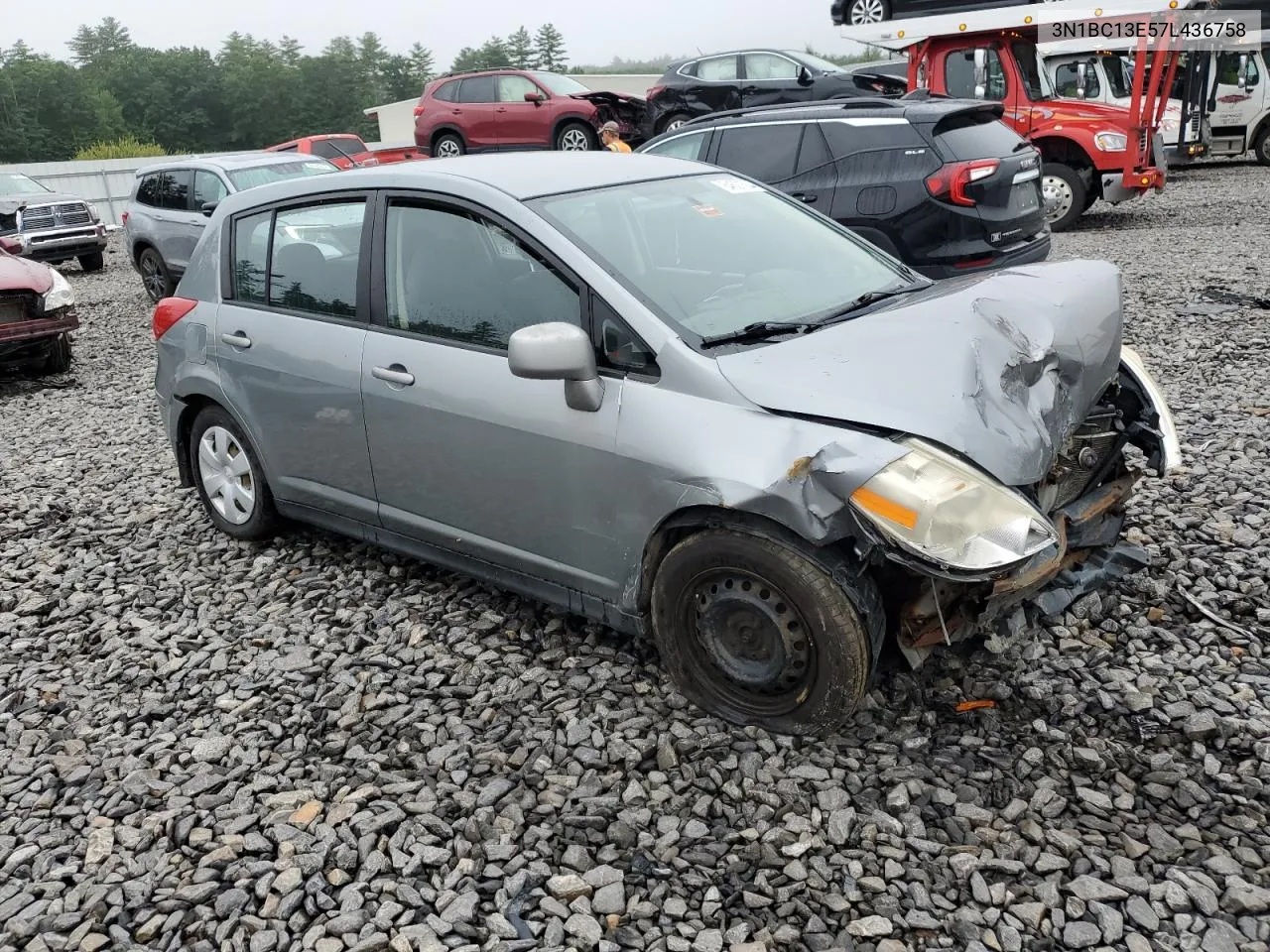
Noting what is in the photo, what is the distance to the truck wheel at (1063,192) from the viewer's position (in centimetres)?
1346

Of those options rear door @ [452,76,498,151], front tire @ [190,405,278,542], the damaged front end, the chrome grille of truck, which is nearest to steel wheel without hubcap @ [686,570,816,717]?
the damaged front end

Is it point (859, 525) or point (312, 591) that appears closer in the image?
point (859, 525)

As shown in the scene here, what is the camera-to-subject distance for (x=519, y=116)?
1859 centimetres

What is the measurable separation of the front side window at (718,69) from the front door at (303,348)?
13949 millimetres

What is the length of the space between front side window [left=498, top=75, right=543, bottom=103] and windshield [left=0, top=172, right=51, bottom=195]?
9.04 metres

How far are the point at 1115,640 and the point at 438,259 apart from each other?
2.79 meters

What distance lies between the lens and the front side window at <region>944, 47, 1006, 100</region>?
45.1 ft

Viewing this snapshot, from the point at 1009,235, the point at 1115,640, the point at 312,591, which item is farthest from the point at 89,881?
the point at 1009,235

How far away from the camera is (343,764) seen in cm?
339

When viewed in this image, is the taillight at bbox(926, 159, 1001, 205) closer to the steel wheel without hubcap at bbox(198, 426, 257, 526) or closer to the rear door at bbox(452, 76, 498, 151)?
the steel wheel without hubcap at bbox(198, 426, 257, 526)

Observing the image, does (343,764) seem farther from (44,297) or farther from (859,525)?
(44,297)

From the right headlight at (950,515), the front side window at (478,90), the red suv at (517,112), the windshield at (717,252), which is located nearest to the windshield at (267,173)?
the red suv at (517,112)

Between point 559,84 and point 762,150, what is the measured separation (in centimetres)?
1065

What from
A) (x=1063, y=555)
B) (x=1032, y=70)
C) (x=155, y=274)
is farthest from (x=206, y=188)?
(x=1063, y=555)
